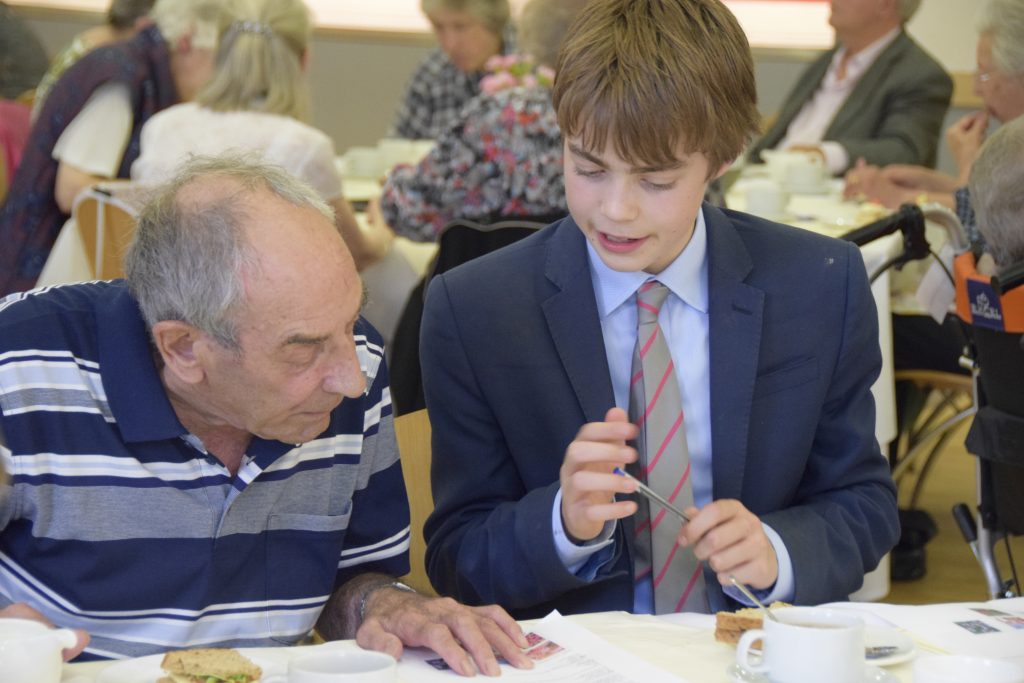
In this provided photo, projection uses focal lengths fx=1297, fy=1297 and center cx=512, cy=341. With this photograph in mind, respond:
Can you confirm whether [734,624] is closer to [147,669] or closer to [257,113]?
[147,669]

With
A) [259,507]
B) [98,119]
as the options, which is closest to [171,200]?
[259,507]

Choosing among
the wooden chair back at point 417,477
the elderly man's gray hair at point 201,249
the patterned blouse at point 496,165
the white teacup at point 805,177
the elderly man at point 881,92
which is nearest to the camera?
the elderly man's gray hair at point 201,249

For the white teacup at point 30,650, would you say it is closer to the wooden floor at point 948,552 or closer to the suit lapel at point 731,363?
the suit lapel at point 731,363

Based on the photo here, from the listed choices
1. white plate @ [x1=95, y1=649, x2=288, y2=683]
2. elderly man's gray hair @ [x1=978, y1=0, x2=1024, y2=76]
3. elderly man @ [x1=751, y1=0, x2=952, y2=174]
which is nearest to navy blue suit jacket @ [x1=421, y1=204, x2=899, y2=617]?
white plate @ [x1=95, y1=649, x2=288, y2=683]

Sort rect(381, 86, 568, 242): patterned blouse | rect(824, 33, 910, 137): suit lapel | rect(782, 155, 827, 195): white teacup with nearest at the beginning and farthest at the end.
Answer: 1. rect(381, 86, 568, 242): patterned blouse
2. rect(782, 155, 827, 195): white teacup
3. rect(824, 33, 910, 137): suit lapel

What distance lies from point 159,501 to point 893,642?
2.56 ft

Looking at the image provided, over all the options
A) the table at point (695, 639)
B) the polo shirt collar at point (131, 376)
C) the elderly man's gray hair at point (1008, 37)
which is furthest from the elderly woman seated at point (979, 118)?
the polo shirt collar at point (131, 376)

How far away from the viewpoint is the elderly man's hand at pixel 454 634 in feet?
4.09

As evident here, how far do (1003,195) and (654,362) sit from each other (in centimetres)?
73

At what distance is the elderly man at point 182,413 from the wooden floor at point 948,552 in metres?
2.36

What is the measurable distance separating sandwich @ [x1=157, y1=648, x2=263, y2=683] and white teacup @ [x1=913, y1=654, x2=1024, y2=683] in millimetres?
581

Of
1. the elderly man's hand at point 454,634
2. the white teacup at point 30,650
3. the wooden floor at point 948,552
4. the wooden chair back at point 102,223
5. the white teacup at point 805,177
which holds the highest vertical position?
the white teacup at point 30,650

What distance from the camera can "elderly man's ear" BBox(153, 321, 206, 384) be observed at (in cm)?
142

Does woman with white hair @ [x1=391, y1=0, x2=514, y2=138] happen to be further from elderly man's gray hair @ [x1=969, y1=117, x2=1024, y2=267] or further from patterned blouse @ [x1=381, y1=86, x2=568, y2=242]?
elderly man's gray hair @ [x1=969, y1=117, x2=1024, y2=267]
